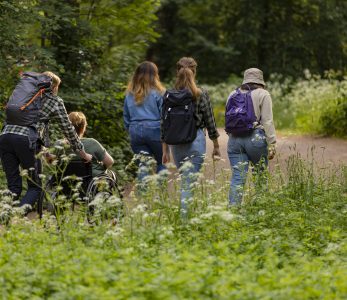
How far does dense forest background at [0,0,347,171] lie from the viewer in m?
12.8

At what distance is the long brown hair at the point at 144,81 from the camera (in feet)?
31.2

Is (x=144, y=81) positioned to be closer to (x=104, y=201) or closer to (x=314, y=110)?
(x=104, y=201)

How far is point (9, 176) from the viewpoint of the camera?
8.91 metres

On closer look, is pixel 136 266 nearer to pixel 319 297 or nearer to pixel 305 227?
pixel 319 297

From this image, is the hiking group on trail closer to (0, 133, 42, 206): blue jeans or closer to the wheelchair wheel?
(0, 133, 42, 206): blue jeans

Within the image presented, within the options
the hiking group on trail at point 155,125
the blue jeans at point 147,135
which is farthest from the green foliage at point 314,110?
the blue jeans at point 147,135

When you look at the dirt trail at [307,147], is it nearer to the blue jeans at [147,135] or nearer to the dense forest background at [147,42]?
the dense forest background at [147,42]

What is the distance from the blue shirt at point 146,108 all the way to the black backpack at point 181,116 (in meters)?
0.41

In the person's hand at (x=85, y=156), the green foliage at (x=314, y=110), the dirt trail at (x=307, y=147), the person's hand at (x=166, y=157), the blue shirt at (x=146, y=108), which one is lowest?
the dirt trail at (x=307, y=147)

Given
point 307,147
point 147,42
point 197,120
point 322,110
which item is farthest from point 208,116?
point 322,110

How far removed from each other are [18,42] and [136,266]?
7047 millimetres

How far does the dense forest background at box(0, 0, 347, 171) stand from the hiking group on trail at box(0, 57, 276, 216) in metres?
3.14

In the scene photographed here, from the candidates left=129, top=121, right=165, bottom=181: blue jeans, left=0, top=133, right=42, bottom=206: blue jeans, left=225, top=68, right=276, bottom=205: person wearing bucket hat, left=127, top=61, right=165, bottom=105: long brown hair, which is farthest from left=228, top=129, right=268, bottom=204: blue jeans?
left=0, top=133, right=42, bottom=206: blue jeans

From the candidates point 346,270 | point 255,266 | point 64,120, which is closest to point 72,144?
point 64,120
